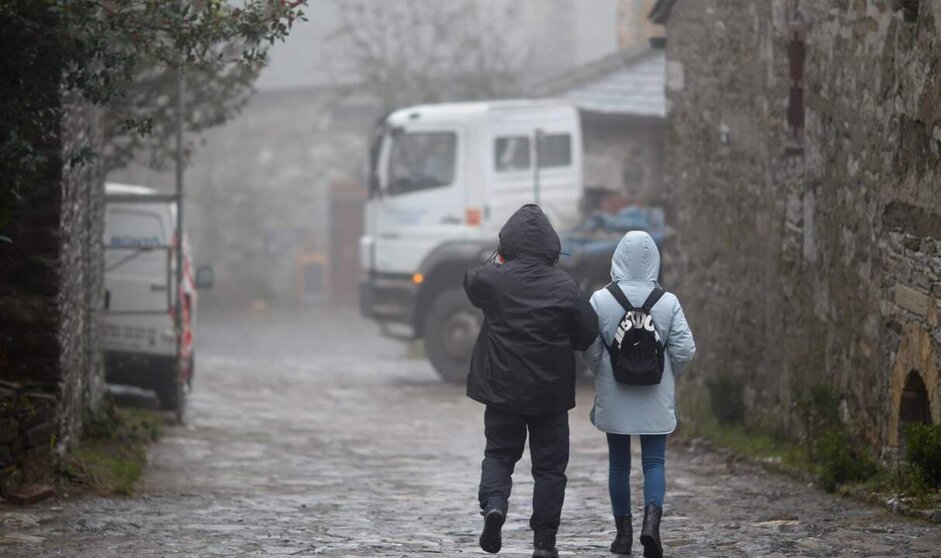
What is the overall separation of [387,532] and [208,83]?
823cm

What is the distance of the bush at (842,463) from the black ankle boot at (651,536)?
212 centimetres

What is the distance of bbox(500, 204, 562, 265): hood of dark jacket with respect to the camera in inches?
267

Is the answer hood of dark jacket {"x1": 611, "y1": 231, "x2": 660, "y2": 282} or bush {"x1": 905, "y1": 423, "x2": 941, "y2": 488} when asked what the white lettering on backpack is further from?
bush {"x1": 905, "y1": 423, "x2": 941, "y2": 488}

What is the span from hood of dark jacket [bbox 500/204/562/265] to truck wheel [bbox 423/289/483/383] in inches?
445

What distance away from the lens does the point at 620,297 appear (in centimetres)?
700

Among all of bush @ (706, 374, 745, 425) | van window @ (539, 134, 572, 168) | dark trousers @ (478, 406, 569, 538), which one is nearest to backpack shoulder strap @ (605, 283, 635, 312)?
dark trousers @ (478, 406, 569, 538)

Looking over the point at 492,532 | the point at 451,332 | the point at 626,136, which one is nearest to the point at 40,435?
the point at 492,532

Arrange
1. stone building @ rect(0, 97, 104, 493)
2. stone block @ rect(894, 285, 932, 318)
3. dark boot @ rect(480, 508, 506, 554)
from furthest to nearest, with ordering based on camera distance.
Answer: stone building @ rect(0, 97, 104, 493), stone block @ rect(894, 285, 932, 318), dark boot @ rect(480, 508, 506, 554)

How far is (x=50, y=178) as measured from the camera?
9016 mm

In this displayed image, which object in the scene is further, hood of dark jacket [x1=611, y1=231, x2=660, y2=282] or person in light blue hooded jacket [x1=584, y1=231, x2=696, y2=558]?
hood of dark jacket [x1=611, y1=231, x2=660, y2=282]

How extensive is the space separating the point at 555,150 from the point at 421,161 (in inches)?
62.8

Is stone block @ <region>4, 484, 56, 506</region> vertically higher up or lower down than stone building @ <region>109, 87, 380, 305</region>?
lower down

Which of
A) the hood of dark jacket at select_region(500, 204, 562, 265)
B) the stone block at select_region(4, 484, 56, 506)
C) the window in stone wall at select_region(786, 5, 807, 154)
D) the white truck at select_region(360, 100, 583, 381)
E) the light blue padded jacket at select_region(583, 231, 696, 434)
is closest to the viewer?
the hood of dark jacket at select_region(500, 204, 562, 265)

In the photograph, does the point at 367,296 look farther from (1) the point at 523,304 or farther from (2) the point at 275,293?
(2) the point at 275,293
